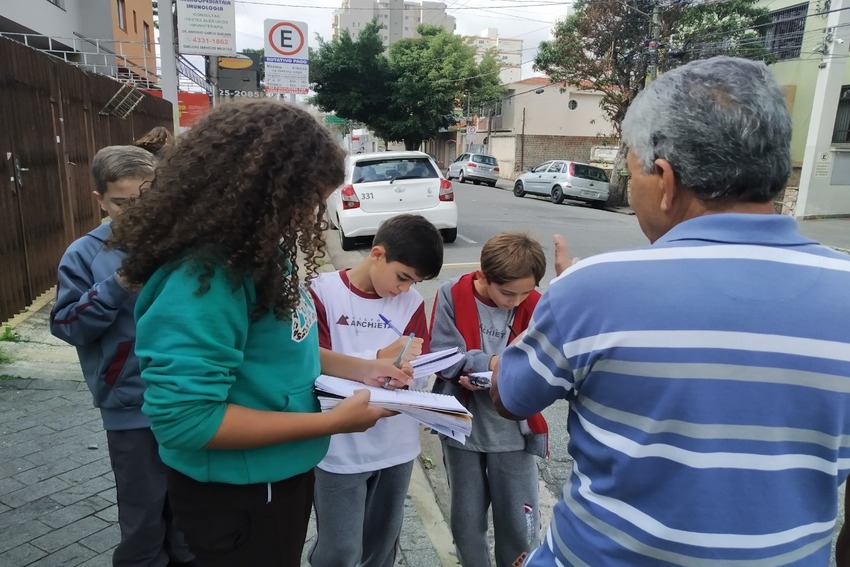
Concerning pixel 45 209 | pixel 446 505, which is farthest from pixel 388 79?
pixel 446 505

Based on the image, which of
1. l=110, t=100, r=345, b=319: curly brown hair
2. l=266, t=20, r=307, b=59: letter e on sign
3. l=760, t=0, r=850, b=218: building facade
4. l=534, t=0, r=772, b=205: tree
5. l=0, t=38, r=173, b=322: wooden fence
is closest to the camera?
l=110, t=100, r=345, b=319: curly brown hair

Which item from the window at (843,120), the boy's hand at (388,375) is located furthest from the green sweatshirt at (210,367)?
the window at (843,120)

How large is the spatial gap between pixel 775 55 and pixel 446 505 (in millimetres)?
21433

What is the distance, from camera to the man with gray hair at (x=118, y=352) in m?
1.94

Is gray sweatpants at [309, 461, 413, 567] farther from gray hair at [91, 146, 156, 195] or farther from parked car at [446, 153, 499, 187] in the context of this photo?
parked car at [446, 153, 499, 187]

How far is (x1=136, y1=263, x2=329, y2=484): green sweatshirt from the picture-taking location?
1159 mm

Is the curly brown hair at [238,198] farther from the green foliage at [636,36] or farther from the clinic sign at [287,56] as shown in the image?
the green foliage at [636,36]

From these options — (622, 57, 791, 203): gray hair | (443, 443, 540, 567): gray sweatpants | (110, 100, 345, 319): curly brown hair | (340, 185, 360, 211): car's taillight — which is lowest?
(443, 443, 540, 567): gray sweatpants

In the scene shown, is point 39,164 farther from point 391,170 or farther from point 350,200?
point 391,170

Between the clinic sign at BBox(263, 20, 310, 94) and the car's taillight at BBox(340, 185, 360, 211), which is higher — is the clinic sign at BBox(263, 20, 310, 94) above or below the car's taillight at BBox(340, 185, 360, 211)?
above

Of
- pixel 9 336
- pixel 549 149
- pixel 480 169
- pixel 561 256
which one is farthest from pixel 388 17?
pixel 561 256

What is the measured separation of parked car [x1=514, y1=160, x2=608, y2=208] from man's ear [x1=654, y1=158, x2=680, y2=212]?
63.6ft

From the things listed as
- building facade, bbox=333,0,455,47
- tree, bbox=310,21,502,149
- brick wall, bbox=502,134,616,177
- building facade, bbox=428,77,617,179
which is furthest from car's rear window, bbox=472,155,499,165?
building facade, bbox=333,0,455,47

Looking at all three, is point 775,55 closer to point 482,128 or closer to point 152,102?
point 152,102
